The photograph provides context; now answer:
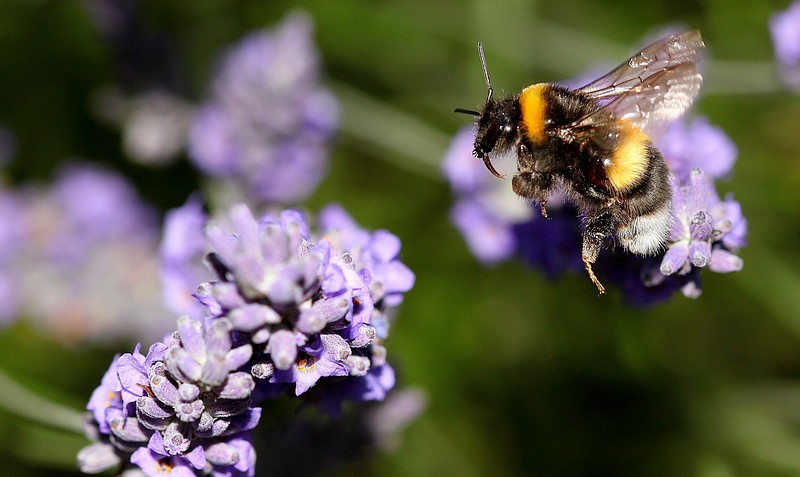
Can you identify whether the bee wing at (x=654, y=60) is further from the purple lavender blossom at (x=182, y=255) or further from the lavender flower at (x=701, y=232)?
the purple lavender blossom at (x=182, y=255)

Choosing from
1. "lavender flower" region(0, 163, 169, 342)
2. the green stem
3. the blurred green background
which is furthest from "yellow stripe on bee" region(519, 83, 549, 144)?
"lavender flower" region(0, 163, 169, 342)

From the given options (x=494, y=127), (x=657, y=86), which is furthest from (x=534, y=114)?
(x=657, y=86)

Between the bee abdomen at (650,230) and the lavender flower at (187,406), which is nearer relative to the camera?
the lavender flower at (187,406)

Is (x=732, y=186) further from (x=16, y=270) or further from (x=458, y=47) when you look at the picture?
(x=16, y=270)

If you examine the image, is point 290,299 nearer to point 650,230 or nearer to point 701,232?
point 650,230

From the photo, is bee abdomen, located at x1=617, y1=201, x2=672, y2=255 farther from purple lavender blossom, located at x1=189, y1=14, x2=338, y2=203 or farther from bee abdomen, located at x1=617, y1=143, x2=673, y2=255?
purple lavender blossom, located at x1=189, y1=14, x2=338, y2=203

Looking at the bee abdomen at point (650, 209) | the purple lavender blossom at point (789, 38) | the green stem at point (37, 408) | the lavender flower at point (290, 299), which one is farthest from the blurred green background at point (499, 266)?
the lavender flower at point (290, 299)

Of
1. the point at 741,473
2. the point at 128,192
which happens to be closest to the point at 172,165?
the point at 128,192
